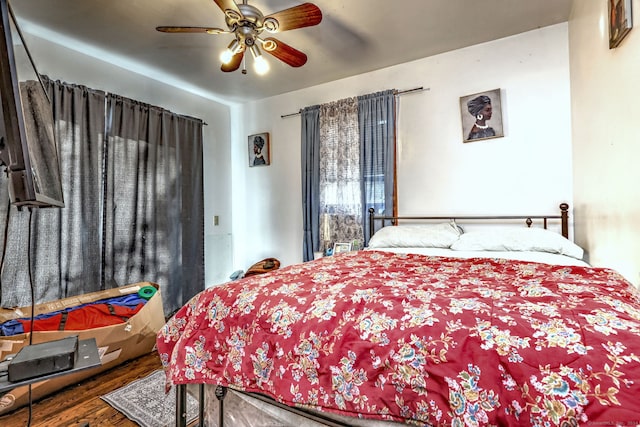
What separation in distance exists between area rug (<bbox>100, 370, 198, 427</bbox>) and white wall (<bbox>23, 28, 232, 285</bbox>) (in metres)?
1.83

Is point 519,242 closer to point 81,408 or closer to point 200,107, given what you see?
point 81,408

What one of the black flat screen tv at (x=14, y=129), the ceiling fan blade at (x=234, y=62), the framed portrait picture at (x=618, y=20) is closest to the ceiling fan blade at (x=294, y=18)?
the ceiling fan blade at (x=234, y=62)

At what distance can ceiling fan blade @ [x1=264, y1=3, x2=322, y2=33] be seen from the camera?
5.70 feet

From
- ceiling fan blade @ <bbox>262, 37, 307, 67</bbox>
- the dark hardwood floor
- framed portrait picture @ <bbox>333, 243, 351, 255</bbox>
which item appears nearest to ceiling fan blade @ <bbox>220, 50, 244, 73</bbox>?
ceiling fan blade @ <bbox>262, 37, 307, 67</bbox>

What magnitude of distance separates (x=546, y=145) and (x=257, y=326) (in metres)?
2.62

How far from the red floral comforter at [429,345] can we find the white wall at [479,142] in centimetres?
132

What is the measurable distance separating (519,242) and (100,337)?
9.36 ft

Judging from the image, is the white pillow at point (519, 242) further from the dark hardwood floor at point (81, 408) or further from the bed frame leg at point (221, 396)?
the dark hardwood floor at point (81, 408)

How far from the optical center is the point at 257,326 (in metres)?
1.14

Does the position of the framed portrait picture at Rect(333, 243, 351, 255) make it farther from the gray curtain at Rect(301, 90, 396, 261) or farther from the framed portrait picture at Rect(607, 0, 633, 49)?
the framed portrait picture at Rect(607, 0, 633, 49)

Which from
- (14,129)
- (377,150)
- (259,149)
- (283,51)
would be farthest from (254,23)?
(259,149)

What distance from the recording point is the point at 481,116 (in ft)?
8.86

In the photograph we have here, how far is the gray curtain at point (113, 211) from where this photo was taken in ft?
7.68

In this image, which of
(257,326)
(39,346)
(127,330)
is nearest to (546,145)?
(257,326)
